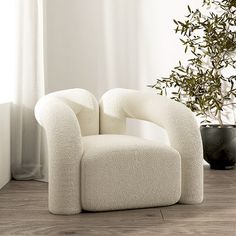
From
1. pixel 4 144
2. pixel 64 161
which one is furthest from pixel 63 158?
pixel 4 144

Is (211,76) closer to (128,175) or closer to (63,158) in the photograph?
(128,175)

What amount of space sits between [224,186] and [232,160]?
0.72 metres

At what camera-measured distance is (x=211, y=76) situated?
3836 mm

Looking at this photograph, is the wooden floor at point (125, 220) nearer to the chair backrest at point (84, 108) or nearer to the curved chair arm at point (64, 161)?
the curved chair arm at point (64, 161)

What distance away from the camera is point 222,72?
4.07m

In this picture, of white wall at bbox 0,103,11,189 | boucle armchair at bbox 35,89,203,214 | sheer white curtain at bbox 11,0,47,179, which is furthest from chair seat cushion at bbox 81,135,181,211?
sheer white curtain at bbox 11,0,47,179

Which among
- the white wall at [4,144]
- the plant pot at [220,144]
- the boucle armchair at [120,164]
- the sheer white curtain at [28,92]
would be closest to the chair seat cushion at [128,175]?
the boucle armchair at [120,164]

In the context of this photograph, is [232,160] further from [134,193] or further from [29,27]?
[29,27]

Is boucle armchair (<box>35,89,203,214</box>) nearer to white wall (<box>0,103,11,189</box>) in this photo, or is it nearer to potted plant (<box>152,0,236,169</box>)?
white wall (<box>0,103,11,189</box>)

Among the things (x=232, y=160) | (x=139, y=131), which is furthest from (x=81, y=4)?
(x=232, y=160)

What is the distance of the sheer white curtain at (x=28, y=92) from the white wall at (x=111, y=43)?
67 centimetres

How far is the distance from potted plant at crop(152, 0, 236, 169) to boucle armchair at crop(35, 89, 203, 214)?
1.20 metres

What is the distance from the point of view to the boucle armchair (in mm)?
2355

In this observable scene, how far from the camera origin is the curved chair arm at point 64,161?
2344 millimetres
